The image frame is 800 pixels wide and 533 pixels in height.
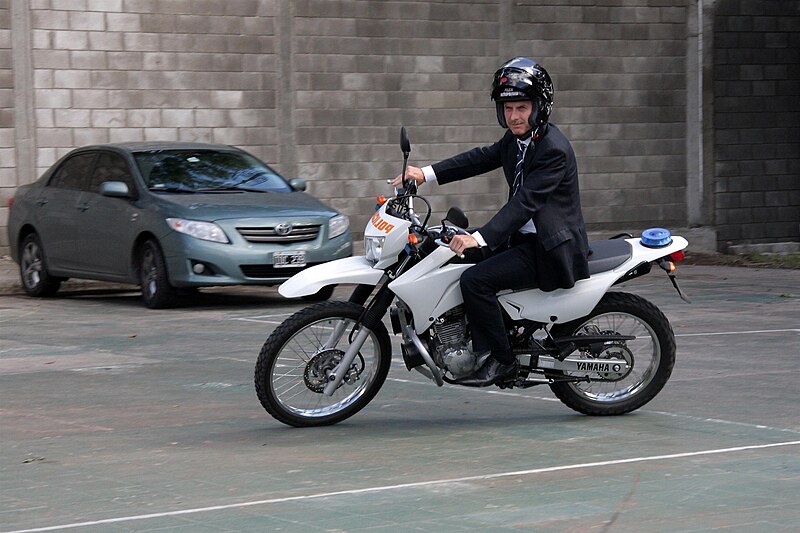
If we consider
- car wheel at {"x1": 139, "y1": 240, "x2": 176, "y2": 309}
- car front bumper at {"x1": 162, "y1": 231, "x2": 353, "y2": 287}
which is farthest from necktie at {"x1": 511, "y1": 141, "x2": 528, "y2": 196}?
car wheel at {"x1": 139, "y1": 240, "x2": 176, "y2": 309}

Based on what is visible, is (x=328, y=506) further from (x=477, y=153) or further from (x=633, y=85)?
(x=633, y=85)

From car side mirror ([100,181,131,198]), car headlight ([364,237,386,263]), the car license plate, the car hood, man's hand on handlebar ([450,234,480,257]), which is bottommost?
the car license plate

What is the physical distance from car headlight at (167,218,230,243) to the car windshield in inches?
31.4

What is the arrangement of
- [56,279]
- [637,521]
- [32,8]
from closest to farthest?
[637,521] < [56,279] < [32,8]

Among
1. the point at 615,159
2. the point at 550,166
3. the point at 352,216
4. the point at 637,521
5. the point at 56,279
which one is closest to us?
the point at 637,521

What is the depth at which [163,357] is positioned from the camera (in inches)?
421

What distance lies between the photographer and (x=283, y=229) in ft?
46.3

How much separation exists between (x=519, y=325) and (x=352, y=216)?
1245cm

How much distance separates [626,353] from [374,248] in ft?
4.87

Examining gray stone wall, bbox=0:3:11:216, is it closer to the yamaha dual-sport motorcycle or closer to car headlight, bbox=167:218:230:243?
car headlight, bbox=167:218:230:243

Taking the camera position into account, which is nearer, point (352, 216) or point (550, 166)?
point (550, 166)

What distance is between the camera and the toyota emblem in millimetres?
14094

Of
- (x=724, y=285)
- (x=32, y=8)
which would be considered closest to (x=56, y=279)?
(x=32, y=8)

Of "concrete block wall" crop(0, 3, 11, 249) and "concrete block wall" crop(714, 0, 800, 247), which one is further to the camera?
"concrete block wall" crop(714, 0, 800, 247)
